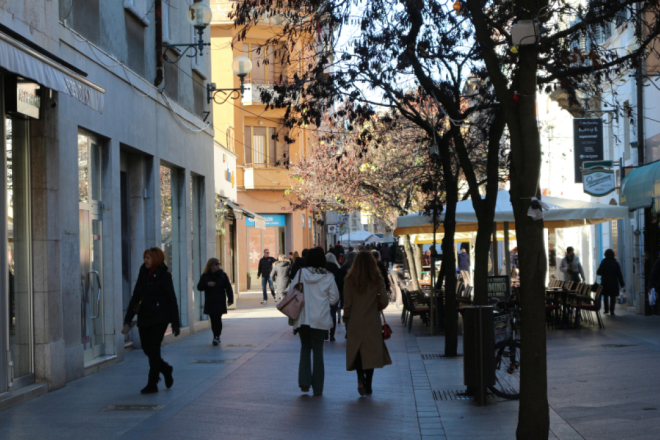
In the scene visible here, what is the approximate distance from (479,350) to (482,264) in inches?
106

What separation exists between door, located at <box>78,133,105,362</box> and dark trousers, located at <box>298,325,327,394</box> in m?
3.80

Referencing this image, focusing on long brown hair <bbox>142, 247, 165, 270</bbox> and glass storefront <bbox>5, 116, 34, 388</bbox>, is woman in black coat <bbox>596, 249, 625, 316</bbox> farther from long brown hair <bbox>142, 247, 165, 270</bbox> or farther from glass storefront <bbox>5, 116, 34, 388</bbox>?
glass storefront <bbox>5, 116, 34, 388</bbox>

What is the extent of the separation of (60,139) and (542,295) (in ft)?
22.7

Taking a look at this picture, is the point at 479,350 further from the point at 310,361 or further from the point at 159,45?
the point at 159,45

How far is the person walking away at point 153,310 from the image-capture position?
9.55m

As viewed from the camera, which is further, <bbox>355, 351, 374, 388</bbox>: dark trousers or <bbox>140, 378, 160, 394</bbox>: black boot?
<bbox>140, 378, 160, 394</bbox>: black boot

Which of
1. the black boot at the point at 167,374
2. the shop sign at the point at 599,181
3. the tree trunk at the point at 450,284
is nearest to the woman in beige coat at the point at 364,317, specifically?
the black boot at the point at 167,374

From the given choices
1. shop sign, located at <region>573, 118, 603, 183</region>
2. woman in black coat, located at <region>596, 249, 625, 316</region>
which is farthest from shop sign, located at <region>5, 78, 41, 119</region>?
shop sign, located at <region>573, 118, 603, 183</region>

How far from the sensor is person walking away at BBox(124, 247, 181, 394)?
31.3 feet

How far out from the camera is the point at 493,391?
348 inches

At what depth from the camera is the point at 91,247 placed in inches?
484

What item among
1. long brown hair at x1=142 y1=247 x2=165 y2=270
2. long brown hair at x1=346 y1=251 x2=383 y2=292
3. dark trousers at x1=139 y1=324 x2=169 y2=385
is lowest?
dark trousers at x1=139 y1=324 x2=169 y2=385

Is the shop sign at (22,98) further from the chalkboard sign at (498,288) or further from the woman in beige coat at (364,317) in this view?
the chalkboard sign at (498,288)

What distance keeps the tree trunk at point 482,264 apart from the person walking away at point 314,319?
2.47 metres
